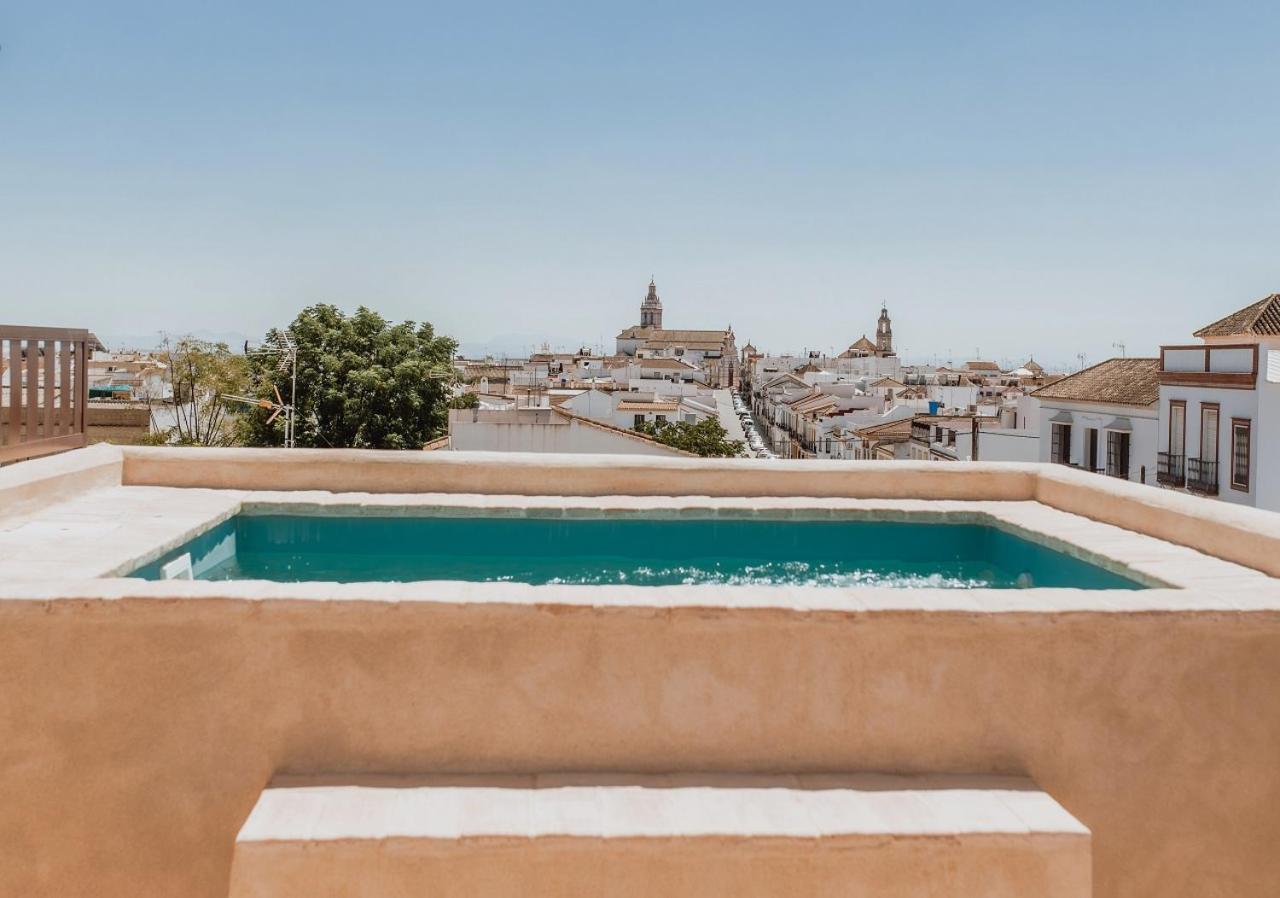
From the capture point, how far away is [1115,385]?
1081 inches

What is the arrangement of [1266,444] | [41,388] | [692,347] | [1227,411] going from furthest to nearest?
1. [692,347]
2. [1227,411]
3. [1266,444]
4. [41,388]

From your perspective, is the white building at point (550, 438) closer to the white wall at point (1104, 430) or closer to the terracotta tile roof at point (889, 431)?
the white wall at point (1104, 430)

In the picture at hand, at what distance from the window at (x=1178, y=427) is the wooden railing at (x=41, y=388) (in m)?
24.0

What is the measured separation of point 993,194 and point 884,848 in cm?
3971

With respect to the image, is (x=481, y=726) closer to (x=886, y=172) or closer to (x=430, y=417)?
(x=430, y=417)

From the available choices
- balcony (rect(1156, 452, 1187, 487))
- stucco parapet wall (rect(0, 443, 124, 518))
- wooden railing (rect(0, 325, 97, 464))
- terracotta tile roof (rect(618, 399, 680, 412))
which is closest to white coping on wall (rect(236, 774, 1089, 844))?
stucco parapet wall (rect(0, 443, 124, 518))

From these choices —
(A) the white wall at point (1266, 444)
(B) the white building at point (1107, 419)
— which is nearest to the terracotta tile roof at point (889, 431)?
(B) the white building at point (1107, 419)

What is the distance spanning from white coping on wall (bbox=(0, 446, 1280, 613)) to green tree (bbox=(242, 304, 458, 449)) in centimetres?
2180

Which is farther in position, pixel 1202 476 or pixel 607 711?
pixel 1202 476

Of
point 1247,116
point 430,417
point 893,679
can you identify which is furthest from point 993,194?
point 893,679

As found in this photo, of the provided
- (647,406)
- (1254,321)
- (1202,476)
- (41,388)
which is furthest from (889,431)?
(41,388)

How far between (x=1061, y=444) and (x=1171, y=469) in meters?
4.43

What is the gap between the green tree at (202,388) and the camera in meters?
30.9

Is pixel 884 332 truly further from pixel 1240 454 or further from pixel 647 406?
pixel 1240 454
